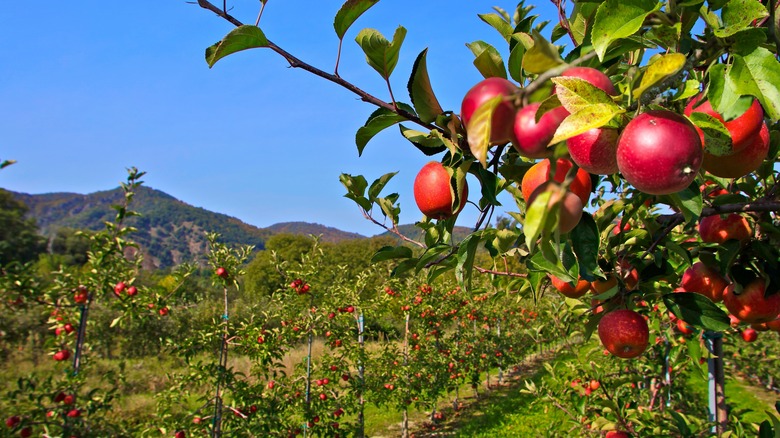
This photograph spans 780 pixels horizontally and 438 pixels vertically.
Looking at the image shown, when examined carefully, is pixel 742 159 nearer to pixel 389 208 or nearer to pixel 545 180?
pixel 545 180

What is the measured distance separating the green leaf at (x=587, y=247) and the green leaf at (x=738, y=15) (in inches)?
13.8

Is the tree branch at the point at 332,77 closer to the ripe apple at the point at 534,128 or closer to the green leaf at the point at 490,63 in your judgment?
the green leaf at the point at 490,63

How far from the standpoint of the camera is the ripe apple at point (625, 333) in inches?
50.6

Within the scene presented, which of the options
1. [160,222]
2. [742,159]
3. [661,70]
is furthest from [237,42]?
[160,222]

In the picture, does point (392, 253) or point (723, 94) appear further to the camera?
point (392, 253)

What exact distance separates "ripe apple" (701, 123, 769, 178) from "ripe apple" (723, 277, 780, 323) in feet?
2.48

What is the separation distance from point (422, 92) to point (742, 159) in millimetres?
544

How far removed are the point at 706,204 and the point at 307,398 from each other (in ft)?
16.7

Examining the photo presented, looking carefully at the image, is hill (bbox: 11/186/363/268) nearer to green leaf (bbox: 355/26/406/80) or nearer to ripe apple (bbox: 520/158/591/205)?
green leaf (bbox: 355/26/406/80)

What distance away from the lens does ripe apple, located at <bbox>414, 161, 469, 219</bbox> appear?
953 mm

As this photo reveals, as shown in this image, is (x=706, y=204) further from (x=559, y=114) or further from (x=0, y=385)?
(x=0, y=385)

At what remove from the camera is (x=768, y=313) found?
4.49 ft

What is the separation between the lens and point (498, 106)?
56 centimetres

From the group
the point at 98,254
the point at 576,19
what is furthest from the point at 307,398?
the point at 576,19
